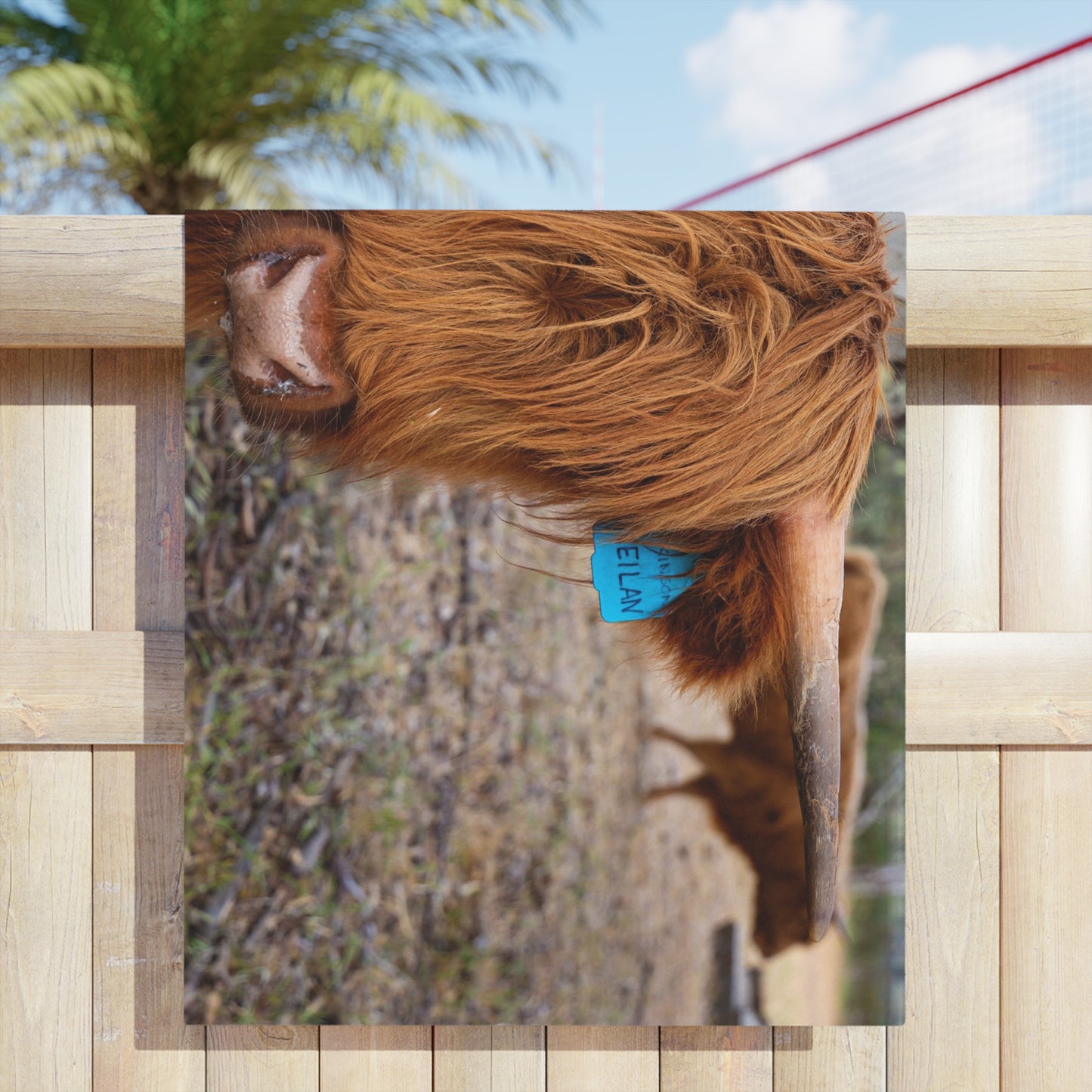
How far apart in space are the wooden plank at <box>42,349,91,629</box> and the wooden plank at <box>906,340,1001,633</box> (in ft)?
3.64

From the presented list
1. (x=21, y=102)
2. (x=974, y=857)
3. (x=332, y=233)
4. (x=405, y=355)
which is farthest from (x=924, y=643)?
(x=21, y=102)

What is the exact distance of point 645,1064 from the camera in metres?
1.12

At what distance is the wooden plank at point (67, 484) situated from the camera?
1131 mm

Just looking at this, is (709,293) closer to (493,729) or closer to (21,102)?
(493,729)

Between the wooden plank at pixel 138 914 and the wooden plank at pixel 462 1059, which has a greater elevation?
the wooden plank at pixel 138 914

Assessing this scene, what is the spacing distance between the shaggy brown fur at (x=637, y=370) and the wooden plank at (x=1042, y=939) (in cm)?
42

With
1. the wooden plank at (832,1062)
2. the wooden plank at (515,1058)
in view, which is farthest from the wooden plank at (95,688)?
the wooden plank at (832,1062)

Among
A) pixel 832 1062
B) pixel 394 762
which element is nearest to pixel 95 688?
pixel 394 762

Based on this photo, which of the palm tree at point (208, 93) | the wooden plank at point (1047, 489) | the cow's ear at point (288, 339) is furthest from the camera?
the palm tree at point (208, 93)

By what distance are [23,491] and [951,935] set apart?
1378mm

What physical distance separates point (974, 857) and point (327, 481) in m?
0.98

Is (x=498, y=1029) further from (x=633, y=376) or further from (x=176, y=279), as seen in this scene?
(x=176, y=279)

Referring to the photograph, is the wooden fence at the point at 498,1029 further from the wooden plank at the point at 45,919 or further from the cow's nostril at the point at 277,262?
the cow's nostril at the point at 277,262

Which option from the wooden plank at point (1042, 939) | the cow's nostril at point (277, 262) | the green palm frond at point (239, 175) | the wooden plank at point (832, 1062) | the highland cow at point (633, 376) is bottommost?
the wooden plank at point (832, 1062)
